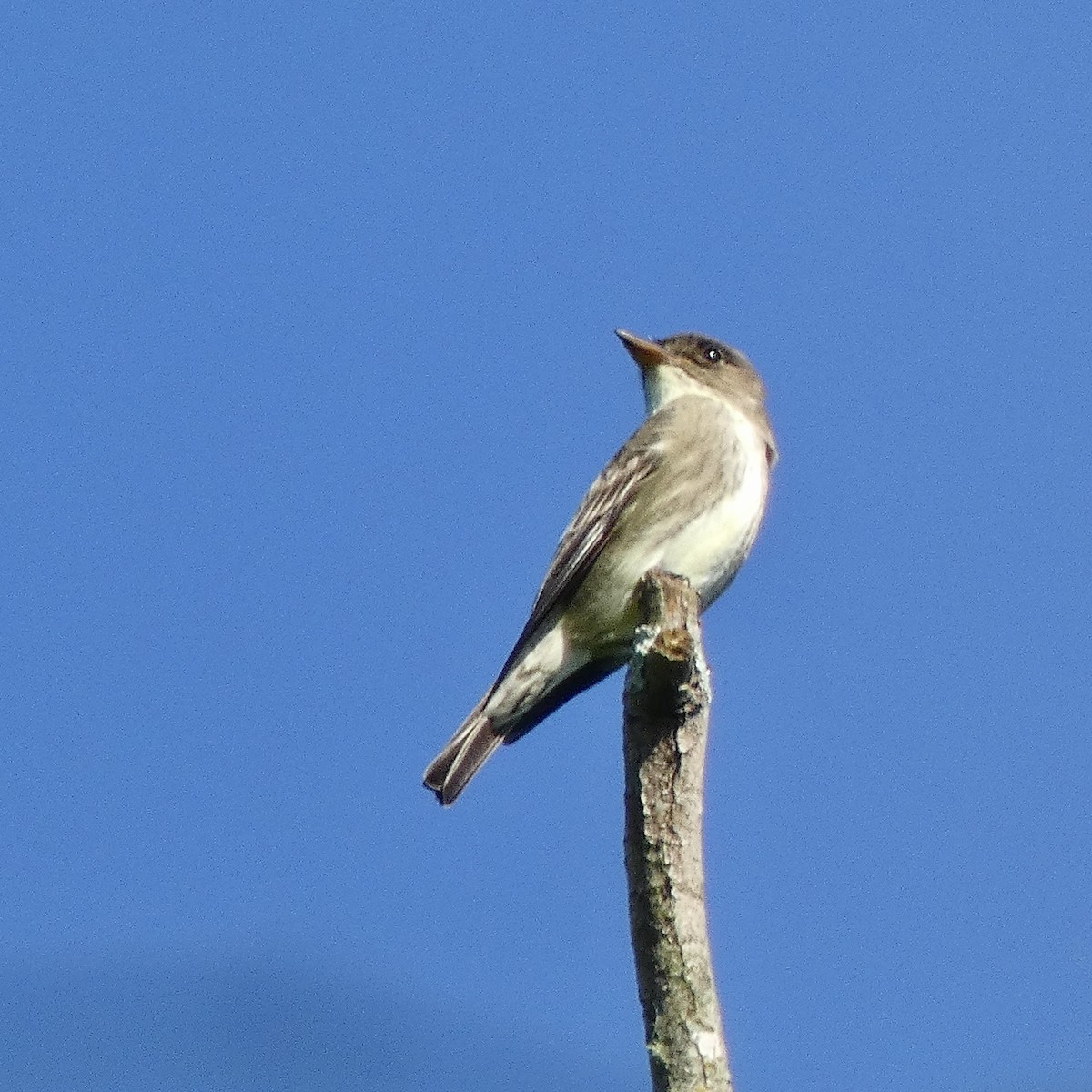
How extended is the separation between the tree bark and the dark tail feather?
2.10 metres

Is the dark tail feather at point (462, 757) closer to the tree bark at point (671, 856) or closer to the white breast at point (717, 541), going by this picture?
the white breast at point (717, 541)

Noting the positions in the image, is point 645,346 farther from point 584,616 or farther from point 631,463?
point 584,616

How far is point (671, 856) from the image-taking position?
4.27 metres

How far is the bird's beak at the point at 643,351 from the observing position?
27.9ft

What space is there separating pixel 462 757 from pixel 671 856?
2.78 meters

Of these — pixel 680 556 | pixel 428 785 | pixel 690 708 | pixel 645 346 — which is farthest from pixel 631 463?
pixel 690 708

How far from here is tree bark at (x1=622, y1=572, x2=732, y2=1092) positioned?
13.0ft

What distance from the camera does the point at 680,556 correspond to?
7.24 m

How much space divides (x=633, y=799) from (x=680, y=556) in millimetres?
2913

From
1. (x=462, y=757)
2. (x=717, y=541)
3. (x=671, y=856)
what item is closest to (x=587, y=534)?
(x=717, y=541)

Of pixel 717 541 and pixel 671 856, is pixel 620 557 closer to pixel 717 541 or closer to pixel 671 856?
pixel 717 541

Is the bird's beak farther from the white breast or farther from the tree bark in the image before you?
the tree bark

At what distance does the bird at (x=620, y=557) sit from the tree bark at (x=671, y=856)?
2246mm

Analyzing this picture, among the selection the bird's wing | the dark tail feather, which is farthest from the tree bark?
the bird's wing
